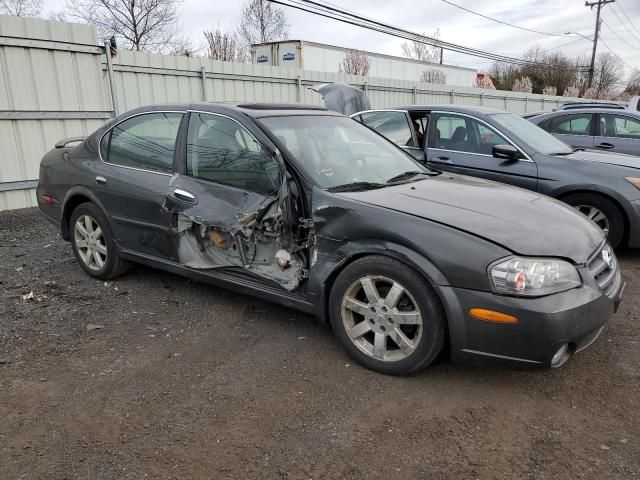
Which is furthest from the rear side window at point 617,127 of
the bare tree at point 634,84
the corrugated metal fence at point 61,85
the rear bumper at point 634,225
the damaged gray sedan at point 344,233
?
the bare tree at point 634,84

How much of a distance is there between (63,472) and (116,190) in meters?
2.51

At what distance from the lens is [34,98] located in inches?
295

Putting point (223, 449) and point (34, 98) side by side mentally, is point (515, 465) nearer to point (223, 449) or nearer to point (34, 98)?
point (223, 449)

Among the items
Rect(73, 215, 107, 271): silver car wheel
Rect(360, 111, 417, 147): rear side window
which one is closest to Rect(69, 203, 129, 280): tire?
Rect(73, 215, 107, 271): silver car wheel

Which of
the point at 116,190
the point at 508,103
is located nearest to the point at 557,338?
the point at 116,190

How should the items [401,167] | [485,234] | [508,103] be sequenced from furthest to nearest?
[508,103] < [401,167] < [485,234]

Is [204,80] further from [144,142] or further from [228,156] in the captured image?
[228,156]

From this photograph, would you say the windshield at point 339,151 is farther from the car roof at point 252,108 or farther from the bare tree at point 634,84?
the bare tree at point 634,84

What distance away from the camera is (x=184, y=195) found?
151 inches

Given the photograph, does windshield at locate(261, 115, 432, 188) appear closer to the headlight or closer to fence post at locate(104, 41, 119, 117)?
the headlight

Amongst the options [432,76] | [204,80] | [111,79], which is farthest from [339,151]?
[432,76]

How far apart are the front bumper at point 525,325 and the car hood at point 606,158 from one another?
3304 millimetres

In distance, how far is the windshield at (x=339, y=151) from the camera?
11.7ft

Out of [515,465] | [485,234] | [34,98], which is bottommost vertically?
[515,465]
